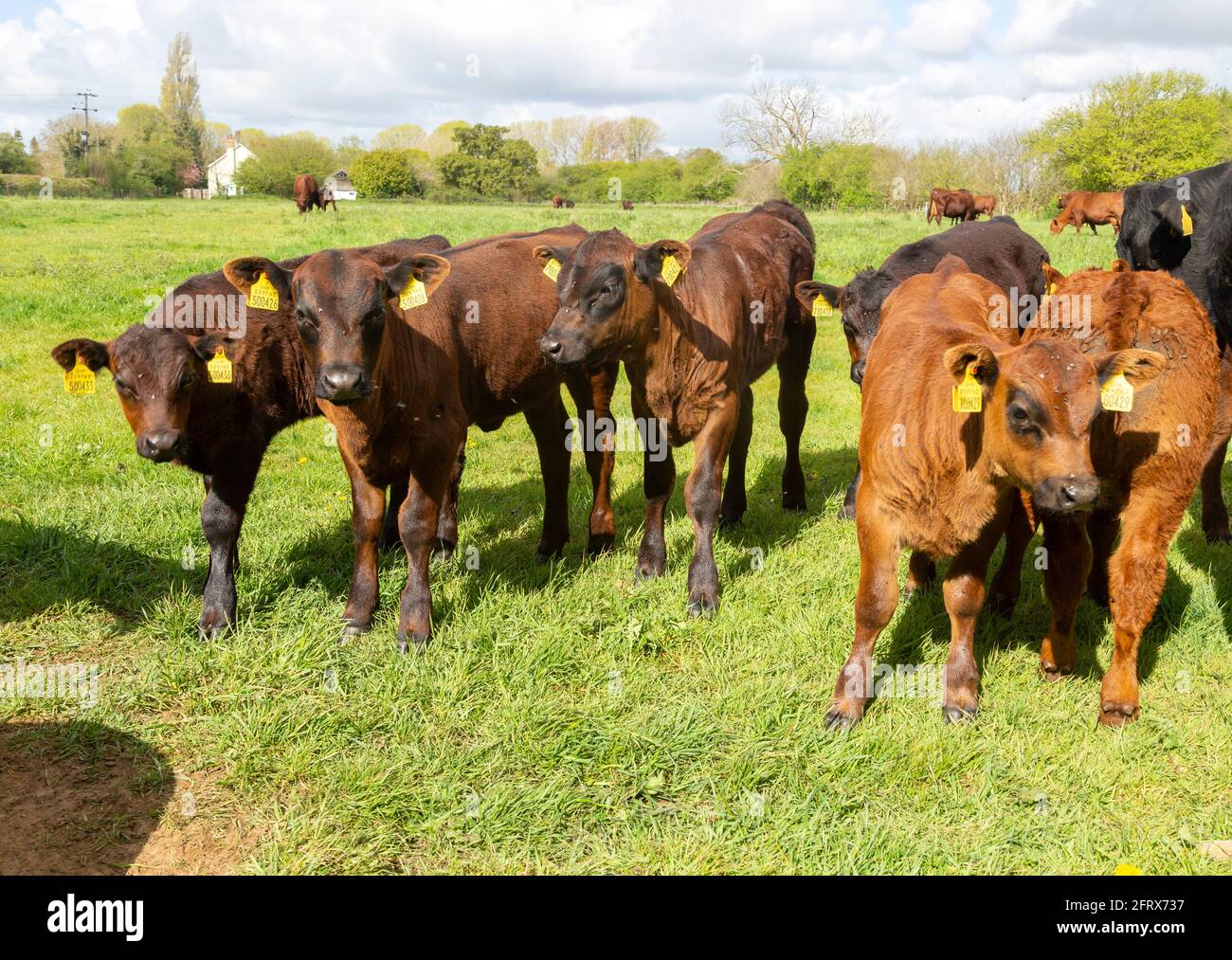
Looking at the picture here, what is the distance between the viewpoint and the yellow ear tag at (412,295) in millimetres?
4824

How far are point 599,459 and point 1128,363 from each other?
3.52 m

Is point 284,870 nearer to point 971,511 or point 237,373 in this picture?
point 237,373

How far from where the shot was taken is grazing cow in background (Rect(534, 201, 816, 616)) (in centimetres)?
511

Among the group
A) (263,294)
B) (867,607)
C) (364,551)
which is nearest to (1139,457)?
(867,607)

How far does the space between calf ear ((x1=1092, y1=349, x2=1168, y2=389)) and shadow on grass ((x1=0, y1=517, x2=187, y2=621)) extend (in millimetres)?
4723

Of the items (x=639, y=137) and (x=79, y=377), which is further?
(x=639, y=137)

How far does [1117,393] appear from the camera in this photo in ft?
12.2

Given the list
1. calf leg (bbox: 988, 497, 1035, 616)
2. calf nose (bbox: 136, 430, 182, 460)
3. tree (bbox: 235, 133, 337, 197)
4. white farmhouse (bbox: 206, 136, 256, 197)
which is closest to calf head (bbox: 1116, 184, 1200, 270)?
calf leg (bbox: 988, 497, 1035, 616)

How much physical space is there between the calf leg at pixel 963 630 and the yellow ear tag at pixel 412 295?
2.95 m

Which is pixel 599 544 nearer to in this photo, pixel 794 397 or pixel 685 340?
pixel 685 340

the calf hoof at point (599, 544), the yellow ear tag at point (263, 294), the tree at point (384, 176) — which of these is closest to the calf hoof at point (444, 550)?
the calf hoof at point (599, 544)

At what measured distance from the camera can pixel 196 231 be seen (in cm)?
2628

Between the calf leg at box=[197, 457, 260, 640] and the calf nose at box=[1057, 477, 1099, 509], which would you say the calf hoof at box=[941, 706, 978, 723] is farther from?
the calf leg at box=[197, 457, 260, 640]

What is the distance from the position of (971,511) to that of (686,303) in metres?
2.36
